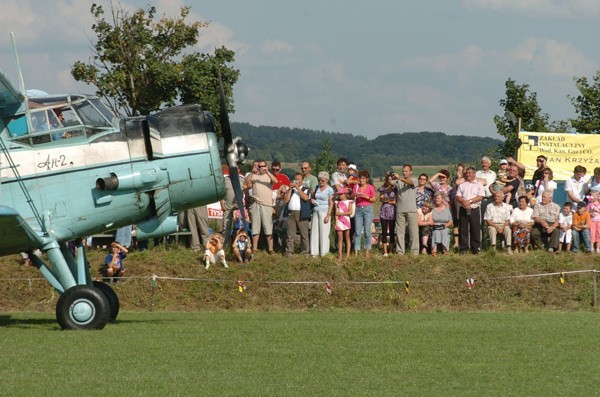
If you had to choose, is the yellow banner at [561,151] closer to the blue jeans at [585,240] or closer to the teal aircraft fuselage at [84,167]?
the blue jeans at [585,240]

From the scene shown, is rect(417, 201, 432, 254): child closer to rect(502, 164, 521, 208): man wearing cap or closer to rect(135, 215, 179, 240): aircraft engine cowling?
rect(502, 164, 521, 208): man wearing cap

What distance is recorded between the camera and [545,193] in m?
24.6

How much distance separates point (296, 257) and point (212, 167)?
345 inches

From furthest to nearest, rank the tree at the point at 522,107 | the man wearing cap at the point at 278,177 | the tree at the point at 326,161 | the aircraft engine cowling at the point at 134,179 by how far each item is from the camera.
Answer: the tree at the point at 326,161, the tree at the point at 522,107, the man wearing cap at the point at 278,177, the aircraft engine cowling at the point at 134,179

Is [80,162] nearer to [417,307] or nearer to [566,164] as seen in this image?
[417,307]

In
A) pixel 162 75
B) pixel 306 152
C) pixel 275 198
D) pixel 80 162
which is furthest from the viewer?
pixel 306 152

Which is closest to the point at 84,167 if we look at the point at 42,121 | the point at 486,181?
the point at 42,121

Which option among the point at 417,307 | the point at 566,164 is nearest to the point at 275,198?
the point at 417,307

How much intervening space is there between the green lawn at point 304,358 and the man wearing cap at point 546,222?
6.75 metres

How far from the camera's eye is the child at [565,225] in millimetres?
24708

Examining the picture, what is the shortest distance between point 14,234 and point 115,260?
831 centimetres

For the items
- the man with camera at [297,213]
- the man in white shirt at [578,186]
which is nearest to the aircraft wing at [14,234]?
the man with camera at [297,213]

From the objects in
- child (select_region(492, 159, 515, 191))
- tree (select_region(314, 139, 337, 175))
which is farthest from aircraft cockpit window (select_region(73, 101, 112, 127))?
tree (select_region(314, 139, 337, 175))

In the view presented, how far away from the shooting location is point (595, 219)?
24750 millimetres
